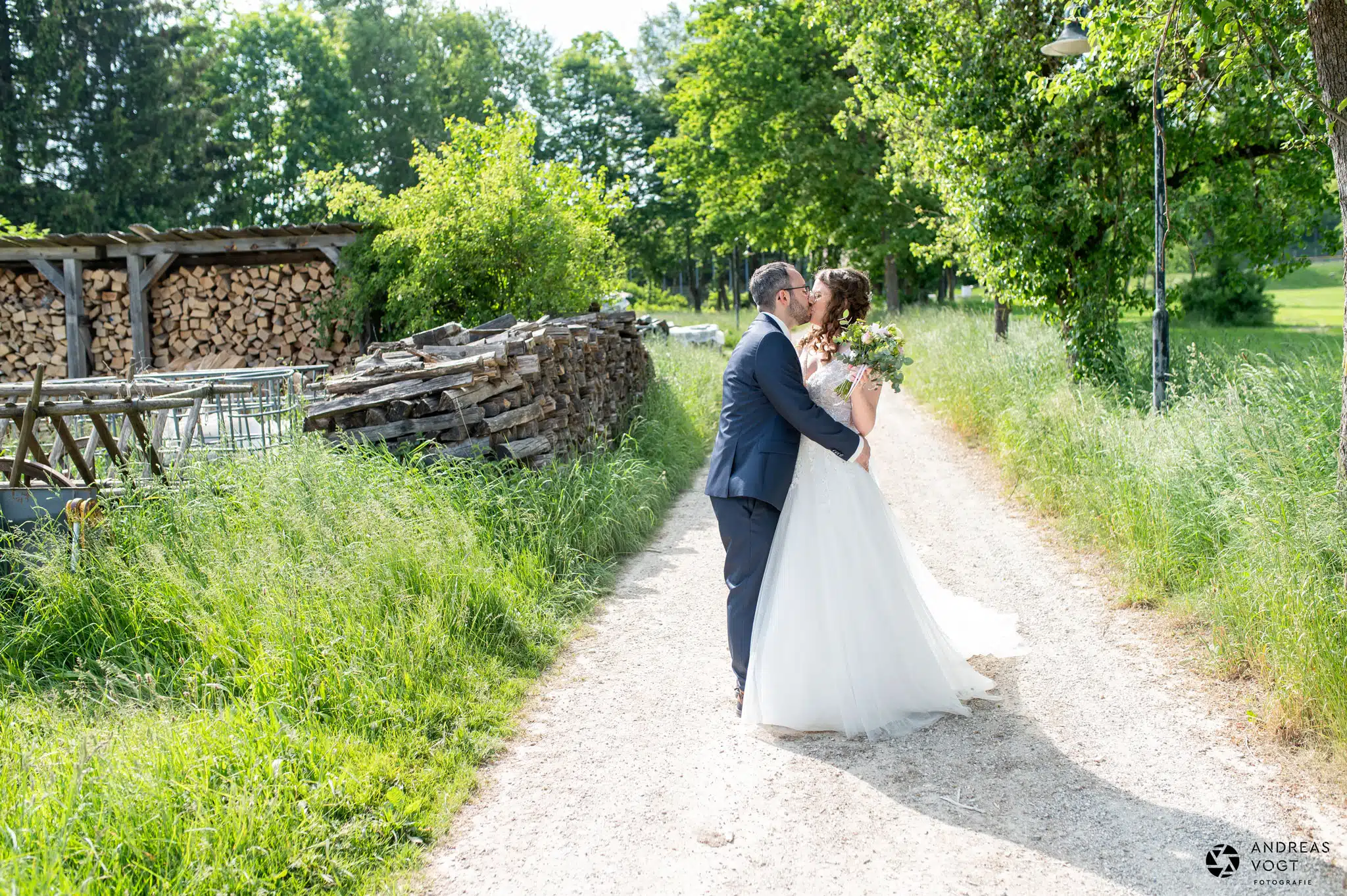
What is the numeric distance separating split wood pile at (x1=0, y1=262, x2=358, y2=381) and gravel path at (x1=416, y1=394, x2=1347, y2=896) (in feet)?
34.2

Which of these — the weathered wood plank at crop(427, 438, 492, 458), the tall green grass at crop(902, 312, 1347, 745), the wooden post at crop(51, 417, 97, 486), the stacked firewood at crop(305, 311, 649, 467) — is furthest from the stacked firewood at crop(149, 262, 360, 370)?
the tall green grass at crop(902, 312, 1347, 745)

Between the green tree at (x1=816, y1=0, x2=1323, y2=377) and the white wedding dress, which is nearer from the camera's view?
the white wedding dress

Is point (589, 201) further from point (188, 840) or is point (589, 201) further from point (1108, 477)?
point (188, 840)

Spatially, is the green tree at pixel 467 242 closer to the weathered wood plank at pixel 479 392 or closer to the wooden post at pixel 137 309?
the wooden post at pixel 137 309

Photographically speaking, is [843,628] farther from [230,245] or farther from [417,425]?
[230,245]

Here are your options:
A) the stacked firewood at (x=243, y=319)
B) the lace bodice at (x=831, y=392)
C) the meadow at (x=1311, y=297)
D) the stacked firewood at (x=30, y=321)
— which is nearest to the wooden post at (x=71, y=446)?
the lace bodice at (x=831, y=392)

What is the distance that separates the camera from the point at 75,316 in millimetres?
15023

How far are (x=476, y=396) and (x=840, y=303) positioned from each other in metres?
3.45

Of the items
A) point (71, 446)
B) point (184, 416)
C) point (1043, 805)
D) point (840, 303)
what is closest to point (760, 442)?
point (840, 303)

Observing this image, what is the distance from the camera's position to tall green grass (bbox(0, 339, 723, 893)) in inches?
129

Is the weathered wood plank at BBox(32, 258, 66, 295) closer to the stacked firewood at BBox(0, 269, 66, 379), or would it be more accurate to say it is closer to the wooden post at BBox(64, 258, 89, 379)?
the wooden post at BBox(64, 258, 89, 379)

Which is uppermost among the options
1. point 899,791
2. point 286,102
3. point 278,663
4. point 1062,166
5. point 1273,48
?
point 286,102

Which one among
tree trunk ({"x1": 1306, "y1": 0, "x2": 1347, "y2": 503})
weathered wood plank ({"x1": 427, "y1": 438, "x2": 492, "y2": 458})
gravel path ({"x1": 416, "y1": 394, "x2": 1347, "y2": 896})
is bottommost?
gravel path ({"x1": 416, "y1": 394, "x2": 1347, "y2": 896})
